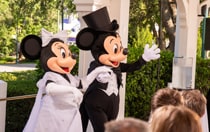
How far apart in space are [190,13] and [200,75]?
272 centimetres

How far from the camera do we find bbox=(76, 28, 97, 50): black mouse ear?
5074mm

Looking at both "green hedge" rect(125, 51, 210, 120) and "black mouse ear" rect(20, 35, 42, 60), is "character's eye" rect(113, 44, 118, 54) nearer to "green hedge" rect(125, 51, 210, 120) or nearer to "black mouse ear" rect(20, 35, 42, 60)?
"black mouse ear" rect(20, 35, 42, 60)

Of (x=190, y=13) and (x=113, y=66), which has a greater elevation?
(x=190, y=13)

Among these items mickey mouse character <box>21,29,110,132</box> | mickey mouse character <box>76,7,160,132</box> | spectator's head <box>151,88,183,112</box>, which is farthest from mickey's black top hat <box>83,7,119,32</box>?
spectator's head <box>151,88,183,112</box>

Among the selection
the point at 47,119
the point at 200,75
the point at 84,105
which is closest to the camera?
the point at 47,119

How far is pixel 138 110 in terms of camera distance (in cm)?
877

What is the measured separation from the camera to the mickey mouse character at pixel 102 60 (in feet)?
16.6

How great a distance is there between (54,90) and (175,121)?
83.6 inches

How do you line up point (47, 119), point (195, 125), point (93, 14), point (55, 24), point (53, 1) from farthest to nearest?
point (55, 24)
point (53, 1)
point (93, 14)
point (47, 119)
point (195, 125)

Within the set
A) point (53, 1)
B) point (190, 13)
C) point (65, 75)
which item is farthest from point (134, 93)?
point (53, 1)

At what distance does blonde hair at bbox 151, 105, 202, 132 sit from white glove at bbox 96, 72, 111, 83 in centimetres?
247

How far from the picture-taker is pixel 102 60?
199 inches

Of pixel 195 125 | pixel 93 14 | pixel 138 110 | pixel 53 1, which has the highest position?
pixel 53 1

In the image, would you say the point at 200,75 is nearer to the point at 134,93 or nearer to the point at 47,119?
the point at 134,93
